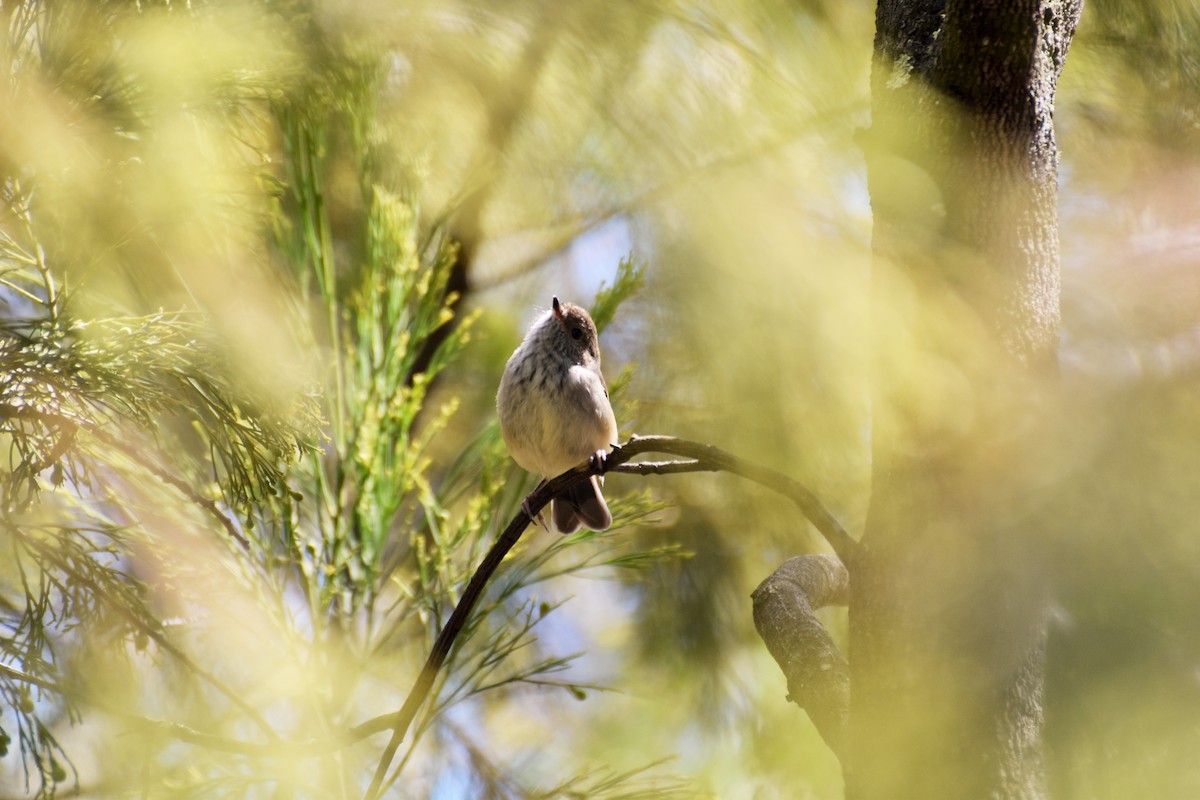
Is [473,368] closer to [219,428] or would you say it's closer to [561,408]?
[561,408]

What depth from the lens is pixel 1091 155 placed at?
196cm

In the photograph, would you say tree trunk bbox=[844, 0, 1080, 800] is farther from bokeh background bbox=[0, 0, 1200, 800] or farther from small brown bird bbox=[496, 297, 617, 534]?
small brown bird bbox=[496, 297, 617, 534]

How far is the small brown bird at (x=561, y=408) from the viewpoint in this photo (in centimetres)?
206

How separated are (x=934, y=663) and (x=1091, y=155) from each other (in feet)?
3.73

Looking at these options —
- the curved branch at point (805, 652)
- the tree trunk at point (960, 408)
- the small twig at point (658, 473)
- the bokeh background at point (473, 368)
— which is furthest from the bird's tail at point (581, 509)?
the tree trunk at point (960, 408)

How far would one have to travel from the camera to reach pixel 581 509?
2176 millimetres

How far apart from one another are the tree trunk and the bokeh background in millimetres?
81

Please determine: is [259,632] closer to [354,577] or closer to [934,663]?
[354,577]

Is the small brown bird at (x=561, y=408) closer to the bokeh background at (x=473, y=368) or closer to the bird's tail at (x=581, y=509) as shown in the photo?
the bird's tail at (x=581, y=509)

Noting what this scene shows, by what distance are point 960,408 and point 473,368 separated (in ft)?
5.11

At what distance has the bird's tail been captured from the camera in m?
2.16

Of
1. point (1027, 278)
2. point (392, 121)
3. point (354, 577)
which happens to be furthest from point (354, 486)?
point (1027, 278)

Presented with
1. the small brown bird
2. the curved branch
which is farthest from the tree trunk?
the small brown bird

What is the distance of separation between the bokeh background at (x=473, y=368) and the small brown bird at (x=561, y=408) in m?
0.12
